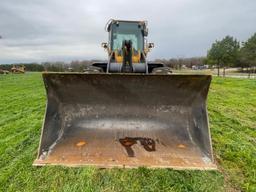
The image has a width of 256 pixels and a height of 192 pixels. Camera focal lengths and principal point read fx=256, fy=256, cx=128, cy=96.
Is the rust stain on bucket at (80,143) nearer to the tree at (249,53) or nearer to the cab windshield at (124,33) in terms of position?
the cab windshield at (124,33)

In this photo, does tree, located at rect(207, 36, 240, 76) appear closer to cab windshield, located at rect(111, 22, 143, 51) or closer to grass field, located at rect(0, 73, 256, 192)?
cab windshield, located at rect(111, 22, 143, 51)

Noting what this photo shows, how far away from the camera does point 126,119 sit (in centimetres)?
347

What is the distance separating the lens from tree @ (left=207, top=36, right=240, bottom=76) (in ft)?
103

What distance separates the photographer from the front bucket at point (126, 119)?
2.95 m

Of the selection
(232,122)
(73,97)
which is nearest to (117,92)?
(73,97)

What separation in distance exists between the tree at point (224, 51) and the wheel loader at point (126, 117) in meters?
30.3

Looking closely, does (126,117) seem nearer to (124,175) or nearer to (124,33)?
(124,175)

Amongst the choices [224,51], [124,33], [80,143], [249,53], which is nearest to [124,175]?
[80,143]

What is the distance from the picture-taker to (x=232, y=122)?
16.9 ft

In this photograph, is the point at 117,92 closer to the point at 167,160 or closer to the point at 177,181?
the point at 167,160

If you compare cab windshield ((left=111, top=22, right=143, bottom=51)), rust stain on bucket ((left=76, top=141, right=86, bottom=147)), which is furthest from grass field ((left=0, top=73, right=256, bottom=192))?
cab windshield ((left=111, top=22, right=143, bottom=51))

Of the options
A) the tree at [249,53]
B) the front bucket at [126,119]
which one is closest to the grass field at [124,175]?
the front bucket at [126,119]

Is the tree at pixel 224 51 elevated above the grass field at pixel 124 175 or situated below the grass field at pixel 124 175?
above

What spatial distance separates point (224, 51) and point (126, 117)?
101ft
